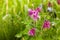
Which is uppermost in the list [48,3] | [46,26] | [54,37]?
[48,3]

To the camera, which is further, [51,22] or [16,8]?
[16,8]

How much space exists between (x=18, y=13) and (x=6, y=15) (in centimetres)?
17

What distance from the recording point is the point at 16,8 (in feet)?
6.29

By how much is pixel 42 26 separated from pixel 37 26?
58mm

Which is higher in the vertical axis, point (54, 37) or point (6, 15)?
point (6, 15)

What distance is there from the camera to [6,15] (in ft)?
5.69

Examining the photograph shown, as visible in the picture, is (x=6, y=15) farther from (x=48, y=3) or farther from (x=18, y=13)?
(x=48, y=3)

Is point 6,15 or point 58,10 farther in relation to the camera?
point 58,10

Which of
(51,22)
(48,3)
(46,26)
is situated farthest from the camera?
(48,3)

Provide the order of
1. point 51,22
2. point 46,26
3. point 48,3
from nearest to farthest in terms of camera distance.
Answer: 1. point 46,26
2. point 51,22
3. point 48,3

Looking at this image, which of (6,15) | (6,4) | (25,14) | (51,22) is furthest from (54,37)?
(6,4)

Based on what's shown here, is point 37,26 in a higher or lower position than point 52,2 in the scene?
lower

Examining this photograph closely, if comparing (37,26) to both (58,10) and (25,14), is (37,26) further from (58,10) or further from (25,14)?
(58,10)

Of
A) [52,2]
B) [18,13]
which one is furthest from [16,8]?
[52,2]
